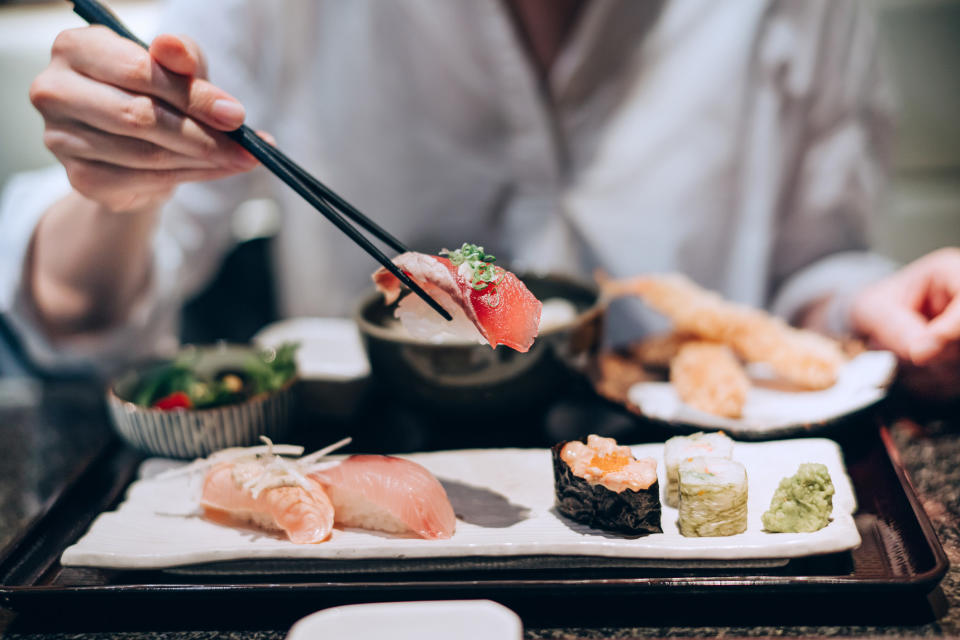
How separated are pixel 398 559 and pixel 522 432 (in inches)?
20.3

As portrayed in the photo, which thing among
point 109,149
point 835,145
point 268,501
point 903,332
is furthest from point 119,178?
point 835,145

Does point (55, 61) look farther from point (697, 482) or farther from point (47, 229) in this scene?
point (697, 482)

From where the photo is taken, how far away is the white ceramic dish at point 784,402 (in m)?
1.31

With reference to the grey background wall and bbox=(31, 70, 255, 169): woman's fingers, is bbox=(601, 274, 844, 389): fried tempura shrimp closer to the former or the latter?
bbox=(31, 70, 255, 169): woman's fingers

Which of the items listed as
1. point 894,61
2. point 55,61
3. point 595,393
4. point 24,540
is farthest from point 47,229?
point 894,61

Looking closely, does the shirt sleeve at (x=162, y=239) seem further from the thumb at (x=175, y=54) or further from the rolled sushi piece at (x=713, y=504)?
the rolled sushi piece at (x=713, y=504)

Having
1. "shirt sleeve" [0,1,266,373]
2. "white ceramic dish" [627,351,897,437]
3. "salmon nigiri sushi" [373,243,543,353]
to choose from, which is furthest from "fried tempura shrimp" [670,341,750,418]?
"shirt sleeve" [0,1,266,373]

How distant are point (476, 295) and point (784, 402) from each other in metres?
0.81

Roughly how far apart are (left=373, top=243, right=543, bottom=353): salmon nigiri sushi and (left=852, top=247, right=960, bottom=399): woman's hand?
2.75ft

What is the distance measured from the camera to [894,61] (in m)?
3.47

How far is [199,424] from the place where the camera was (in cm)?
136

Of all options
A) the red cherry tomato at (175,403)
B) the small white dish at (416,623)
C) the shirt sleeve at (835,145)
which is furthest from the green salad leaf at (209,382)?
the shirt sleeve at (835,145)

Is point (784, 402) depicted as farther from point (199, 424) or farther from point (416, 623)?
point (199, 424)

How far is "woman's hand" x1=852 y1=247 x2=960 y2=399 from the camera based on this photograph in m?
1.39
